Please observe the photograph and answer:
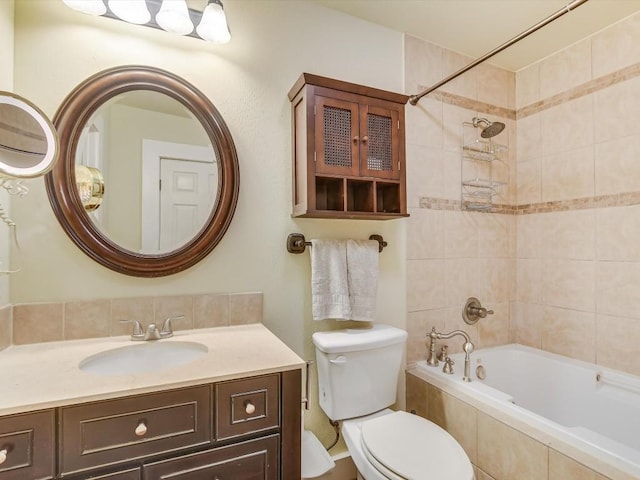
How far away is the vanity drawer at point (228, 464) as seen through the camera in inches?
36.7

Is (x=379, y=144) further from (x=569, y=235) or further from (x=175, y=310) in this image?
(x=569, y=235)

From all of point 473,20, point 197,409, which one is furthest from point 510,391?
point 473,20

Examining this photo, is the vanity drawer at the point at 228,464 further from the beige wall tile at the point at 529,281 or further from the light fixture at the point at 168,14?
the beige wall tile at the point at 529,281

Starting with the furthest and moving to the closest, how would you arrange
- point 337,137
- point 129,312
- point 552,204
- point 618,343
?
point 552,204, point 618,343, point 337,137, point 129,312

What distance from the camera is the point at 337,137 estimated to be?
159 centimetres

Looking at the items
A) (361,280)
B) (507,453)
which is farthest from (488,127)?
(507,453)

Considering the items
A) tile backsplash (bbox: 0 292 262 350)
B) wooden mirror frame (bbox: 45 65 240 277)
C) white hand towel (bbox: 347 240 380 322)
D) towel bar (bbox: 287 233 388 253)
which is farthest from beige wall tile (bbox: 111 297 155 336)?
white hand towel (bbox: 347 240 380 322)

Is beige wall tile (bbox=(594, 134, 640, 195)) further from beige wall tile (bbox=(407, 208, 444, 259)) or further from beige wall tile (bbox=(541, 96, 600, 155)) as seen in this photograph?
beige wall tile (bbox=(407, 208, 444, 259))

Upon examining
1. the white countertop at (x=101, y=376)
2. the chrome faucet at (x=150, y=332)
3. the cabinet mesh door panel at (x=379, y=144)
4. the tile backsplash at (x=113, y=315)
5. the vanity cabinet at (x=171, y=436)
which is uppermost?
the cabinet mesh door panel at (x=379, y=144)

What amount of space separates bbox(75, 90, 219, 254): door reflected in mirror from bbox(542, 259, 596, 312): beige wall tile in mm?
2119

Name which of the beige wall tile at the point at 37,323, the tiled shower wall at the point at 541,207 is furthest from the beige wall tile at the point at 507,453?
the beige wall tile at the point at 37,323

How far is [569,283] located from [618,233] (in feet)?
1.29

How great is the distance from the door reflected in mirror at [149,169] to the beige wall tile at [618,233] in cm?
213

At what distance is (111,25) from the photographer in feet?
4.48
